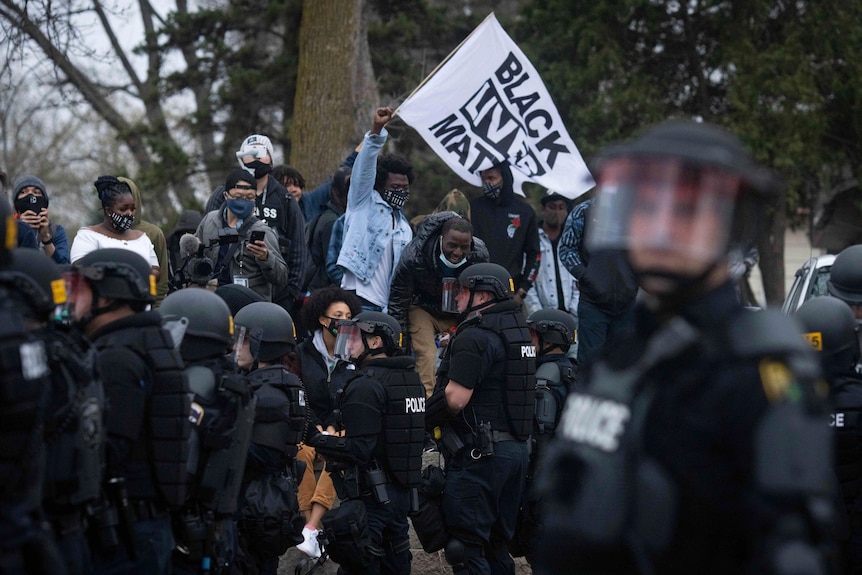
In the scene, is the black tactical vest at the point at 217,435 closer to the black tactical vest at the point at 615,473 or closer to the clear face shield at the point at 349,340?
the clear face shield at the point at 349,340

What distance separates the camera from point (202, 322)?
5.51 m

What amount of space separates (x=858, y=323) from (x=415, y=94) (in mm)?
4497

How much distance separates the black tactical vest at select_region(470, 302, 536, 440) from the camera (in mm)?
7297

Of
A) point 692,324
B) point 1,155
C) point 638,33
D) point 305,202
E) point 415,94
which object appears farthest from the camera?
point 1,155

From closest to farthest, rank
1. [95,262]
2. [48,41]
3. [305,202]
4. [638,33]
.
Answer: [95,262]
[305,202]
[48,41]
[638,33]

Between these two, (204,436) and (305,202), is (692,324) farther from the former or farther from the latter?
(305,202)

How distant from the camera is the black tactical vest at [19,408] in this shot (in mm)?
3504

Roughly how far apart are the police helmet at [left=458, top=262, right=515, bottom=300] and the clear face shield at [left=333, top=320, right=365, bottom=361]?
2.67ft

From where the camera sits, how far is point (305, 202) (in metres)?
10.6

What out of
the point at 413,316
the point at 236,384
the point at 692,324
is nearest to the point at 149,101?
the point at 413,316

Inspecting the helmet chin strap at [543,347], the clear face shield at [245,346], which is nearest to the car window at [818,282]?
the helmet chin strap at [543,347]

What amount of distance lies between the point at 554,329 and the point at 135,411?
4.02 metres

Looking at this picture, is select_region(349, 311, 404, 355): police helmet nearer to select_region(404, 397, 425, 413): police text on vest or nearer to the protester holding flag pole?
select_region(404, 397, 425, 413): police text on vest

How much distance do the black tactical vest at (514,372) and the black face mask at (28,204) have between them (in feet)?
10.7
